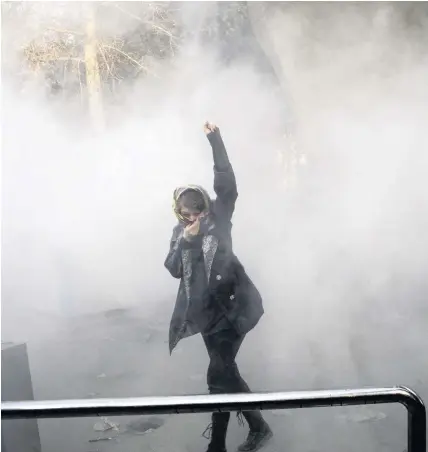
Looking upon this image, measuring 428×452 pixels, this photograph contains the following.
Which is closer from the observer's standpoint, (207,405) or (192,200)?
(207,405)

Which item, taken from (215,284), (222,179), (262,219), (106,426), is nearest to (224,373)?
Answer: (215,284)

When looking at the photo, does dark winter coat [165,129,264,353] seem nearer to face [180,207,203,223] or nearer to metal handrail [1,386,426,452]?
face [180,207,203,223]

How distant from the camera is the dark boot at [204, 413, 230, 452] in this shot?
176 cm

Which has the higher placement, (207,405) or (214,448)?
(207,405)

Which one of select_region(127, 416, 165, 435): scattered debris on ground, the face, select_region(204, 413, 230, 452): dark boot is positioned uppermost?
the face

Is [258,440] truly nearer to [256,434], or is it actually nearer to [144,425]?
[256,434]

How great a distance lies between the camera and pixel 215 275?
1.78m

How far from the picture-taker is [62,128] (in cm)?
175

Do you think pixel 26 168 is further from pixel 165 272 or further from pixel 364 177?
pixel 364 177

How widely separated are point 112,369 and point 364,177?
3.68 feet

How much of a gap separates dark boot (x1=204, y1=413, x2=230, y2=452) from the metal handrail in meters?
0.47

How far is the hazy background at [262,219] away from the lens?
1765 mm

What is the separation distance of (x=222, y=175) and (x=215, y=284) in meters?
0.39

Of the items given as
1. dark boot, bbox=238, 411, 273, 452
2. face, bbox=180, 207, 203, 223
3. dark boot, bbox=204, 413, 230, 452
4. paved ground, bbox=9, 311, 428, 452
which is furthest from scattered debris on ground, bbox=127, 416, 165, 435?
face, bbox=180, 207, 203, 223
